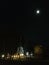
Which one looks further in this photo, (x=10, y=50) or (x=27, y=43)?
(x=27, y=43)

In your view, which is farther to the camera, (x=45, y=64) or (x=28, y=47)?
(x=28, y=47)

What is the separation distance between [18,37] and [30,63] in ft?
101

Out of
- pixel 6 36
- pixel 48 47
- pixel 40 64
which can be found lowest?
pixel 40 64

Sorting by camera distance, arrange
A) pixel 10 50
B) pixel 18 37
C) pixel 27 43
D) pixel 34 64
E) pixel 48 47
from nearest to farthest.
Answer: pixel 34 64 < pixel 48 47 < pixel 10 50 < pixel 18 37 < pixel 27 43

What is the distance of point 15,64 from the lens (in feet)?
47.5

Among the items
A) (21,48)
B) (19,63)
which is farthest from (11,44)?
(19,63)

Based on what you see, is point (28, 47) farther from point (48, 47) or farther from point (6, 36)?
point (48, 47)

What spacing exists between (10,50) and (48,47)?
7205 mm

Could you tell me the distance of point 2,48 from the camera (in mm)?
39688

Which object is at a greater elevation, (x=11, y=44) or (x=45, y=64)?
(x=11, y=44)

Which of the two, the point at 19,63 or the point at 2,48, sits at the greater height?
the point at 2,48

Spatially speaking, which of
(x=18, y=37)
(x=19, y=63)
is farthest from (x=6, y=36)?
(x=19, y=63)

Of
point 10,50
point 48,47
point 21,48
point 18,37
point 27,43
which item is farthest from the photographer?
point 27,43

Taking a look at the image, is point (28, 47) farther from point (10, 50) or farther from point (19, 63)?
point (19, 63)
